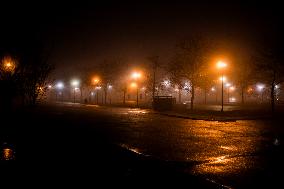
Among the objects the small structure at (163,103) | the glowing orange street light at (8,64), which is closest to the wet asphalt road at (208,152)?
the glowing orange street light at (8,64)

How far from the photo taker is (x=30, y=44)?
29062 mm

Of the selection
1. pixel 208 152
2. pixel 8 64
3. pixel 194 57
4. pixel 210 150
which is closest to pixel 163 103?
pixel 194 57

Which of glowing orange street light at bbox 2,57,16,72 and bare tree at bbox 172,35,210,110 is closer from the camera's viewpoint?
glowing orange street light at bbox 2,57,16,72

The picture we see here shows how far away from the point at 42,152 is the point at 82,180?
159 inches

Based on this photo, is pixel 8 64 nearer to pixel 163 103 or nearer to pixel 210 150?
pixel 210 150

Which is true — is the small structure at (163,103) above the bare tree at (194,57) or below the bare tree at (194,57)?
below

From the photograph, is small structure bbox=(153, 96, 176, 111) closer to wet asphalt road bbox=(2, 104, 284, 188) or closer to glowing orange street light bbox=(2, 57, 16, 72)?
glowing orange street light bbox=(2, 57, 16, 72)

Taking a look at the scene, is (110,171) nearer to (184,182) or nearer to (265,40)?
(184,182)

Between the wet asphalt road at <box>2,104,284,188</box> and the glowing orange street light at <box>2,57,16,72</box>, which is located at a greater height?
the glowing orange street light at <box>2,57,16,72</box>

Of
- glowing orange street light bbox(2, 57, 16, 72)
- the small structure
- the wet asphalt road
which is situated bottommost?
the wet asphalt road

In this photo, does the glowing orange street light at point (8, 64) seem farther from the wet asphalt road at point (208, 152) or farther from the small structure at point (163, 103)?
the small structure at point (163, 103)

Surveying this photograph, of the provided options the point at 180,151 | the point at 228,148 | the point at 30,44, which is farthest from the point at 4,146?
the point at 30,44

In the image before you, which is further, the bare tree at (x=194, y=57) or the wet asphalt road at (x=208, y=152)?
the bare tree at (x=194, y=57)

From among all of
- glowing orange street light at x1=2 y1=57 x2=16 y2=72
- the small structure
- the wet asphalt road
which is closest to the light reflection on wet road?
the wet asphalt road
